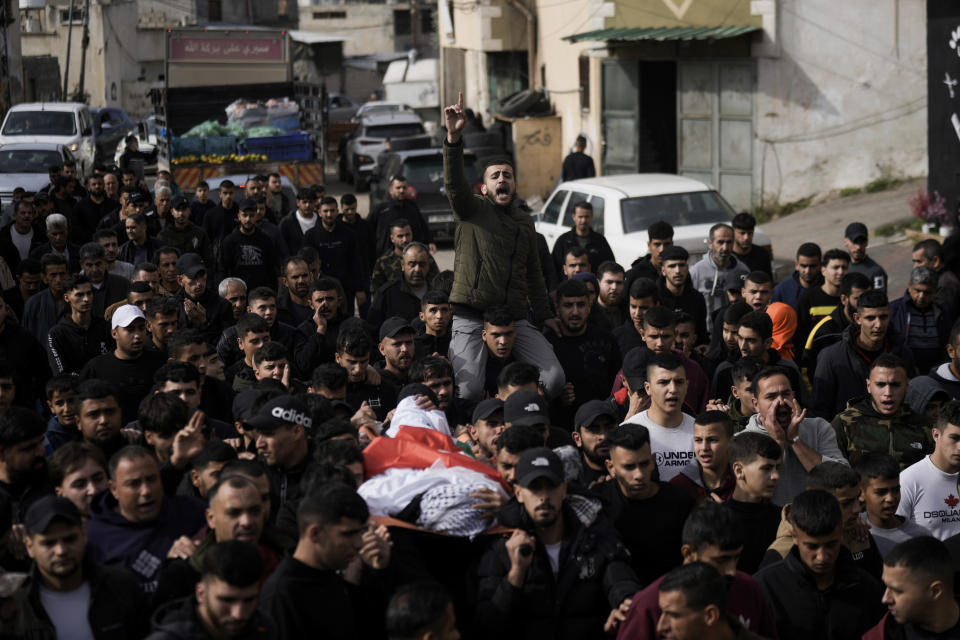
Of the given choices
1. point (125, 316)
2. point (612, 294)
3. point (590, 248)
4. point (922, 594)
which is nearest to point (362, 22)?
point (590, 248)

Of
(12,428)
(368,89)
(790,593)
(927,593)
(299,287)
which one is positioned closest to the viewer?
(927,593)

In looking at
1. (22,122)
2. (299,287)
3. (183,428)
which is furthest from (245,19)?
(183,428)

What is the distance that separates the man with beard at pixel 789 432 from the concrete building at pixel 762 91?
15.9 metres

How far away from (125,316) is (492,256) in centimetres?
248

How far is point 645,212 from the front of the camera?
53.2ft

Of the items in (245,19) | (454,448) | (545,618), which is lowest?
(545,618)

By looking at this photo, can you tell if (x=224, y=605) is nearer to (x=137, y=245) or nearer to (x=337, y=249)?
(x=137, y=245)

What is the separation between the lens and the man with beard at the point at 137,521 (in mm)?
5641

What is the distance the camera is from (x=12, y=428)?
6348mm

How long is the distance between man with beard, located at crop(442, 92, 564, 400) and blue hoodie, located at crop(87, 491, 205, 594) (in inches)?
121

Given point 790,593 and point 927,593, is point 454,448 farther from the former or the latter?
point 927,593

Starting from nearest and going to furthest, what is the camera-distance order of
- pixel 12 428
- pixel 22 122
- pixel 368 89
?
1. pixel 12 428
2. pixel 22 122
3. pixel 368 89

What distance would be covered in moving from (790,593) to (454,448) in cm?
180

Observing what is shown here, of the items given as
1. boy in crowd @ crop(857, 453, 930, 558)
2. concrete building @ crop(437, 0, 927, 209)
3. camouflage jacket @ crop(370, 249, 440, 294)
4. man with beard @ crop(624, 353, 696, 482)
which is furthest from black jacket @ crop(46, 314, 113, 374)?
concrete building @ crop(437, 0, 927, 209)
